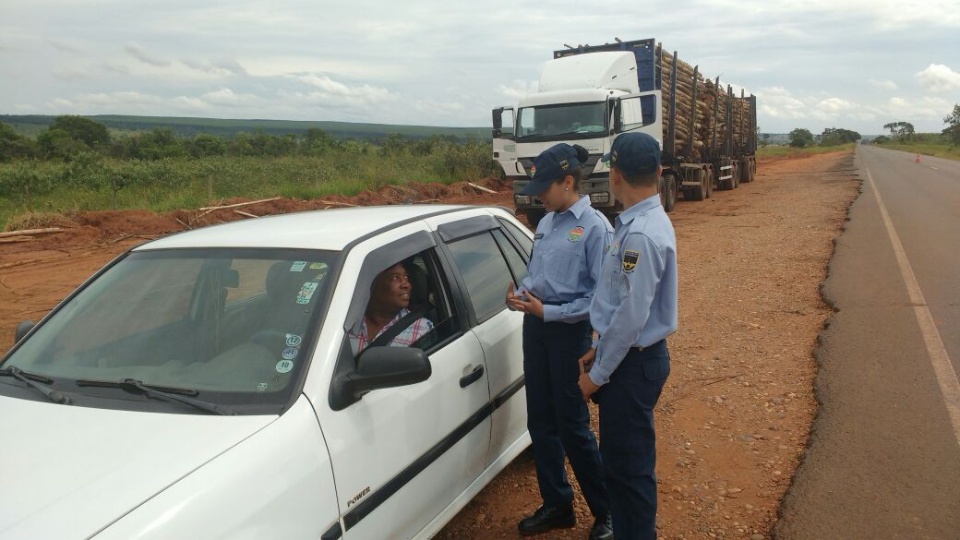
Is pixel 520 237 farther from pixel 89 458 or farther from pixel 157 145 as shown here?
pixel 157 145

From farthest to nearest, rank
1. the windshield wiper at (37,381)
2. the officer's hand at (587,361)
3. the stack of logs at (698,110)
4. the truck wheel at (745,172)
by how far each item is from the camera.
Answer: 1. the truck wheel at (745,172)
2. the stack of logs at (698,110)
3. the officer's hand at (587,361)
4. the windshield wiper at (37,381)

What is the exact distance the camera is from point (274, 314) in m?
2.72

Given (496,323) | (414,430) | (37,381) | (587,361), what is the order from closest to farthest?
(37,381) < (414,430) < (587,361) < (496,323)

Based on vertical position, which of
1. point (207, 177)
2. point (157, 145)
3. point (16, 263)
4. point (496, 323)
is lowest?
point (16, 263)

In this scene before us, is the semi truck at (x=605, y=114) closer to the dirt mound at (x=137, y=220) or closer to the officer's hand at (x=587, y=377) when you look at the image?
the dirt mound at (x=137, y=220)

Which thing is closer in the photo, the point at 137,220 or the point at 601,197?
the point at 601,197

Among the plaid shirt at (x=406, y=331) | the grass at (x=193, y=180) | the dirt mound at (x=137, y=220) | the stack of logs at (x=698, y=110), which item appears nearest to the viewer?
the plaid shirt at (x=406, y=331)

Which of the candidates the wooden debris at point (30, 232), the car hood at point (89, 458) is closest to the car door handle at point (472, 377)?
the car hood at point (89, 458)

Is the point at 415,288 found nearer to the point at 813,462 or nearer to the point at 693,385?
the point at 813,462

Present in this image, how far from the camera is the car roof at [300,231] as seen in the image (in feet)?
9.81

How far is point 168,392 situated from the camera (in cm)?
244

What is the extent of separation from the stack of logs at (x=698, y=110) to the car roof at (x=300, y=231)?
15.9 meters

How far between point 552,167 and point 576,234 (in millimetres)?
311

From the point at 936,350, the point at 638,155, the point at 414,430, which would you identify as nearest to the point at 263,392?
the point at 414,430
